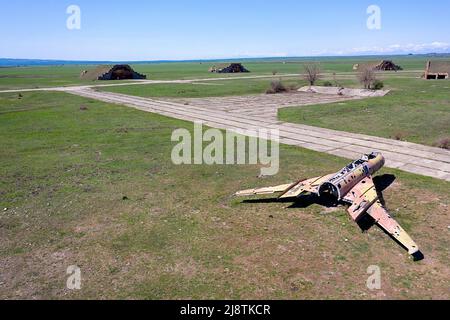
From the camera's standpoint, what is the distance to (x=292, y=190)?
17.0 m

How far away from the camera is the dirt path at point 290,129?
22672 millimetres

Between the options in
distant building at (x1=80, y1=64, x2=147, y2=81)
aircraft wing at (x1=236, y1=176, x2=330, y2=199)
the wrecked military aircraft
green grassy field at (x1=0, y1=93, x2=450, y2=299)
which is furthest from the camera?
distant building at (x1=80, y1=64, x2=147, y2=81)

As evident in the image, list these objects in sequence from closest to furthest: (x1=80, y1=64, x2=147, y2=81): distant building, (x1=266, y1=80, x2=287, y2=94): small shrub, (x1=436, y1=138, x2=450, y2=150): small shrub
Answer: (x1=436, y1=138, x2=450, y2=150): small shrub < (x1=266, y1=80, x2=287, y2=94): small shrub < (x1=80, y1=64, x2=147, y2=81): distant building

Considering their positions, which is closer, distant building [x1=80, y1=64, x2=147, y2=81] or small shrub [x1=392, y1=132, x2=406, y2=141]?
small shrub [x1=392, y1=132, x2=406, y2=141]

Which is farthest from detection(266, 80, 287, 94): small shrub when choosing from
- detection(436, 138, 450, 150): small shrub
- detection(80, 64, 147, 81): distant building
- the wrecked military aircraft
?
detection(80, 64, 147, 81): distant building

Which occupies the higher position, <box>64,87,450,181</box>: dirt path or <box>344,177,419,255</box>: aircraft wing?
<box>64,87,450,181</box>: dirt path

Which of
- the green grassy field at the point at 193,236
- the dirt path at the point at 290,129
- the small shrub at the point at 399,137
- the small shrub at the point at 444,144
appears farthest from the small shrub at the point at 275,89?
the green grassy field at the point at 193,236

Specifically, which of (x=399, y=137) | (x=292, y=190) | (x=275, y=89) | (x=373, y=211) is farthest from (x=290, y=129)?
(x=275, y=89)

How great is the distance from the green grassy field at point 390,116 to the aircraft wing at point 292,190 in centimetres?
1454

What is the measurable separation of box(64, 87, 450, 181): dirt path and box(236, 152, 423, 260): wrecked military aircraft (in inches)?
205

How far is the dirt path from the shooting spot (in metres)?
22.7

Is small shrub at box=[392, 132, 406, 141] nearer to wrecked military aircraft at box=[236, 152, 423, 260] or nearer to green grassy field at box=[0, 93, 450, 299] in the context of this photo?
green grassy field at box=[0, 93, 450, 299]
